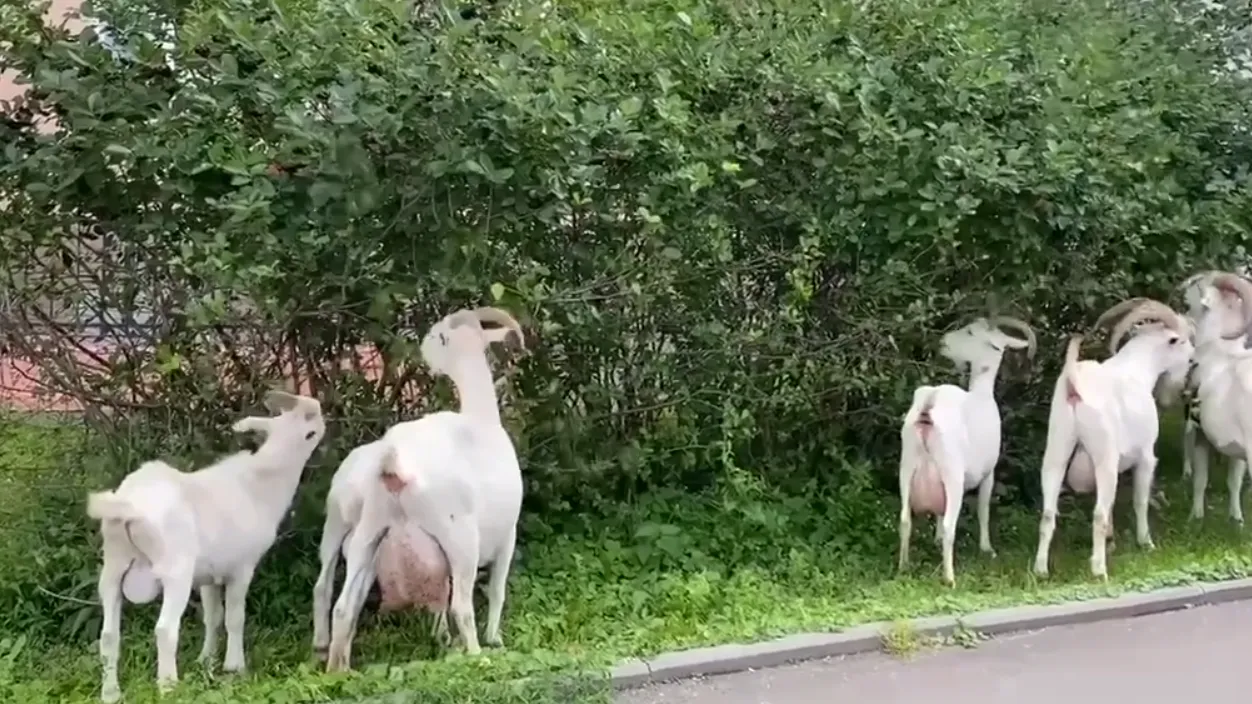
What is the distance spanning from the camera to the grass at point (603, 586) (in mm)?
4137

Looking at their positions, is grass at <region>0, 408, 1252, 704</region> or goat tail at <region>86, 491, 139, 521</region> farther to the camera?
grass at <region>0, 408, 1252, 704</region>

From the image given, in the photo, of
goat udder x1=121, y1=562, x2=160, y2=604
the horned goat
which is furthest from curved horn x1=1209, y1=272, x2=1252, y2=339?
goat udder x1=121, y1=562, x2=160, y2=604

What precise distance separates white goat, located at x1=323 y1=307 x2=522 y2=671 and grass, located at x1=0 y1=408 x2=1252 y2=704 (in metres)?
0.19

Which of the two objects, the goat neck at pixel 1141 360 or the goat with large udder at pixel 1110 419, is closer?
the goat with large udder at pixel 1110 419

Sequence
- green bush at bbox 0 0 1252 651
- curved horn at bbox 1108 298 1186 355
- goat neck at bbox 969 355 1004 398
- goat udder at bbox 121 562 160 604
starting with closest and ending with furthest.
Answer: goat udder at bbox 121 562 160 604
green bush at bbox 0 0 1252 651
goat neck at bbox 969 355 1004 398
curved horn at bbox 1108 298 1186 355

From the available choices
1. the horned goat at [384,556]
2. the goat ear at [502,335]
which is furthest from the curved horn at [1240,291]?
the horned goat at [384,556]

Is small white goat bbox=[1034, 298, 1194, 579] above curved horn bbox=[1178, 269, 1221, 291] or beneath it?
beneath

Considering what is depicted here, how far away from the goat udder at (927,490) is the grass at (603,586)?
1.08 feet

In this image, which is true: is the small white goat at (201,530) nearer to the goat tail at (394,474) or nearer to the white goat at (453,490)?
the white goat at (453,490)

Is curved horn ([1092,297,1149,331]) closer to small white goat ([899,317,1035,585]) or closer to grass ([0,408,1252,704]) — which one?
small white goat ([899,317,1035,585])

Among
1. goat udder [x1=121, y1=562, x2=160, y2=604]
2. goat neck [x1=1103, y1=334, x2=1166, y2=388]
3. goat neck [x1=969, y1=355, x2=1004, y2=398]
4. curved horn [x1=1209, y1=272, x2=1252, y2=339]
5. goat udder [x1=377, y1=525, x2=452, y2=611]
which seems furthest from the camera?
curved horn [x1=1209, y1=272, x2=1252, y2=339]

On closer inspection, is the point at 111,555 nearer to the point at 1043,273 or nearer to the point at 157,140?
the point at 157,140

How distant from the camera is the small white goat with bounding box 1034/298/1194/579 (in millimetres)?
5043

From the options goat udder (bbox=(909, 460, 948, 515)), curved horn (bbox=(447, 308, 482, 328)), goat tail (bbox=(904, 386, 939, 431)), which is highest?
curved horn (bbox=(447, 308, 482, 328))
